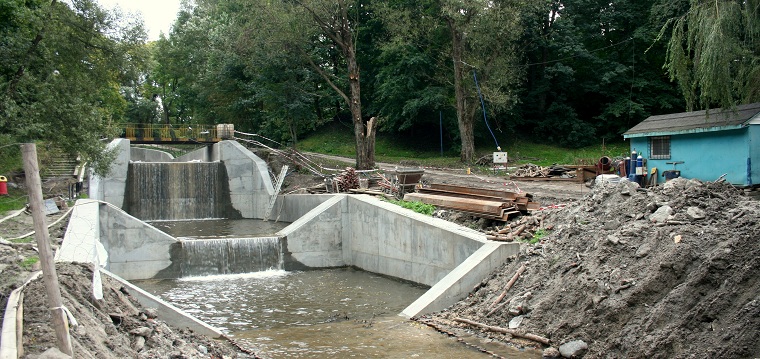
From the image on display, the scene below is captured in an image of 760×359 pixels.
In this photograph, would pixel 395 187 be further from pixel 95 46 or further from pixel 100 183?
pixel 100 183

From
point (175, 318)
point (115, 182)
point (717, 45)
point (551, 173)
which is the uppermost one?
point (717, 45)

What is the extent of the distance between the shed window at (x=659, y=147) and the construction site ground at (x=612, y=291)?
9086 millimetres

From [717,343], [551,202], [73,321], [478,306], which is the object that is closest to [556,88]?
[551,202]

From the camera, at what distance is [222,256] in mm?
18328

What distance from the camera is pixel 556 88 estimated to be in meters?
43.9


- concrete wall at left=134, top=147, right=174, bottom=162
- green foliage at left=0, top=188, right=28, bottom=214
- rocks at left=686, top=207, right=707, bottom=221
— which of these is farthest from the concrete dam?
concrete wall at left=134, top=147, right=174, bottom=162

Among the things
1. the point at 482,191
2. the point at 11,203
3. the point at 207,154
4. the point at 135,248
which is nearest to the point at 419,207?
the point at 482,191

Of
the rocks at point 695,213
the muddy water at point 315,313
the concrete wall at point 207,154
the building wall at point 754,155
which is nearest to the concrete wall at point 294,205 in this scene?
the muddy water at point 315,313

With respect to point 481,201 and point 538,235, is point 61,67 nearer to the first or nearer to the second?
point 481,201

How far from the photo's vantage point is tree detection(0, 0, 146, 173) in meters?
17.6

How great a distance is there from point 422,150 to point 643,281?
32015 mm

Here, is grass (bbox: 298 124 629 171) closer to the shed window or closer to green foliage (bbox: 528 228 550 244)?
the shed window

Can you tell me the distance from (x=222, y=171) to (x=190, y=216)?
2.69m

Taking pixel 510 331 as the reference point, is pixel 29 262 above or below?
above
